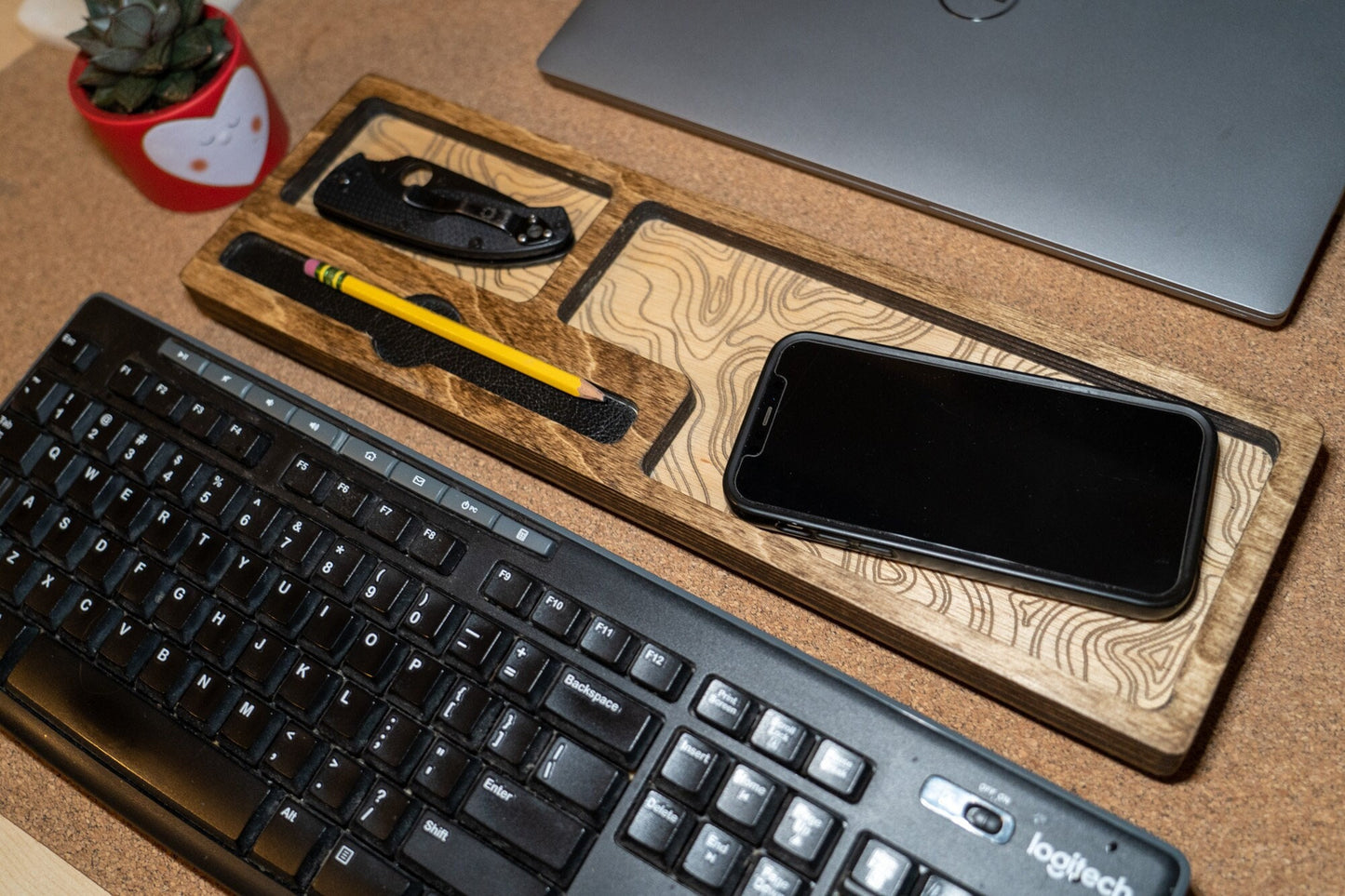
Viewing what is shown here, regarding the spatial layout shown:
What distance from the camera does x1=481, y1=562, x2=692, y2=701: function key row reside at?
1.39 feet

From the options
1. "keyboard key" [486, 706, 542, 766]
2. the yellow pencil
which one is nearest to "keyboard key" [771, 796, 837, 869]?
"keyboard key" [486, 706, 542, 766]

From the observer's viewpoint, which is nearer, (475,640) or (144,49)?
(475,640)

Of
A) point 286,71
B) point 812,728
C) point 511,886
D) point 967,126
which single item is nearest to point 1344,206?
point 967,126

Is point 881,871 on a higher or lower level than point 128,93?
lower

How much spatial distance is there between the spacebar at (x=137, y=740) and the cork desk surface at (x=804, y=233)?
0.04m

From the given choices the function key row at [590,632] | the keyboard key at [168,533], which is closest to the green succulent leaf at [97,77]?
the keyboard key at [168,533]

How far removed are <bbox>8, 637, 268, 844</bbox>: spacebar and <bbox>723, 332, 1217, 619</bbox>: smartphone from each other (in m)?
0.25

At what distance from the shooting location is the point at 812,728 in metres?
0.41

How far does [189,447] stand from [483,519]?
159mm

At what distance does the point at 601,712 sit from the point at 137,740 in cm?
21

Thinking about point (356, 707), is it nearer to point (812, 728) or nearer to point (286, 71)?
point (812, 728)

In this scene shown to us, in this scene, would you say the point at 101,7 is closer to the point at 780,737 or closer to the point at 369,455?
the point at 369,455

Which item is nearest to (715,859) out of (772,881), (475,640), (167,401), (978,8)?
(772,881)

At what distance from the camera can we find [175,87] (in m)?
0.55
